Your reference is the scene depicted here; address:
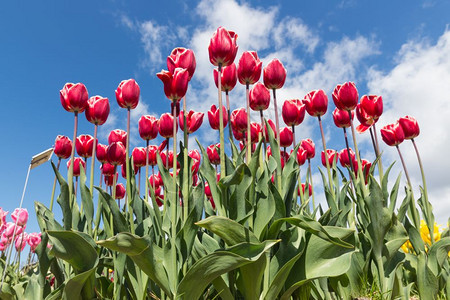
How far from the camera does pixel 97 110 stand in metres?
2.90

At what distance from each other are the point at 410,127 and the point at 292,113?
138cm

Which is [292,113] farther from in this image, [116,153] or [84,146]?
[84,146]

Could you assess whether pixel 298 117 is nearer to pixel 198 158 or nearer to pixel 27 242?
pixel 198 158

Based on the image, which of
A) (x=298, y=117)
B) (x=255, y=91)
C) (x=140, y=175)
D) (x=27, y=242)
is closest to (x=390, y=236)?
(x=298, y=117)

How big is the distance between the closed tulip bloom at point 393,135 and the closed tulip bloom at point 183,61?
7.56 feet

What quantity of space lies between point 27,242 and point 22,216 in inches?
51.7

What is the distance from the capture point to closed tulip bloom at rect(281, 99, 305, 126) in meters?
3.32

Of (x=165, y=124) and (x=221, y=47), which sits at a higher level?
(x=221, y=47)

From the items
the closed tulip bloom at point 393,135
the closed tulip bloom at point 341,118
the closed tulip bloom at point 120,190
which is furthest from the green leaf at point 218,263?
the closed tulip bloom at point 120,190

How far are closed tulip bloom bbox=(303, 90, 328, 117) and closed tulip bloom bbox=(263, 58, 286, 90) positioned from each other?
0.58 metres

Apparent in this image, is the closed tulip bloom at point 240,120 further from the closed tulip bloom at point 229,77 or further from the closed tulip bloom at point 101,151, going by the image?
the closed tulip bloom at point 101,151

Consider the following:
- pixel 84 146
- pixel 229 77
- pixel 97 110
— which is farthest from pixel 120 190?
pixel 229 77

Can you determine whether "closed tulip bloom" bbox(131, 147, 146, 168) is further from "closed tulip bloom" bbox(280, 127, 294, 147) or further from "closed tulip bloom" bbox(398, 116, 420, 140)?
"closed tulip bloom" bbox(398, 116, 420, 140)

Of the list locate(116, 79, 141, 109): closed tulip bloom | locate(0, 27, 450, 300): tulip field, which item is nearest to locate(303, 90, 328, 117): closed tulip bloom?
locate(0, 27, 450, 300): tulip field
